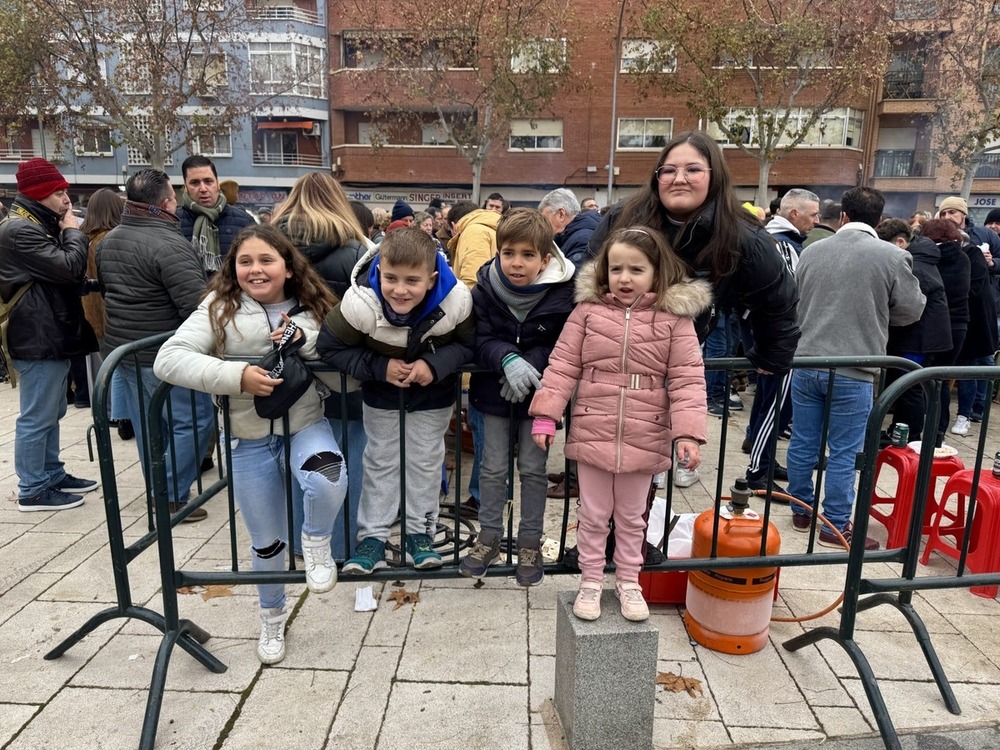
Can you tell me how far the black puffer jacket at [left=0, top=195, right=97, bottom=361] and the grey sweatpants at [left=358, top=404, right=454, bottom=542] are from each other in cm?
278

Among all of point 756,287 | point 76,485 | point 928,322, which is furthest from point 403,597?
point 928,322

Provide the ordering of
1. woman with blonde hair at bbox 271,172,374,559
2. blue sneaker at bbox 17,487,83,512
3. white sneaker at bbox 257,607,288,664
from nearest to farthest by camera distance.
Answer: white sneaker at bbox 257,607,288,664, woman with blonde hair at bbox 271,172,374,559, blue sneaker at bbox 17,487,83,512

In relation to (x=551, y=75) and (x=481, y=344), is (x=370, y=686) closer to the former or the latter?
(x=481, y=344)

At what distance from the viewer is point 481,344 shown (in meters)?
2.84

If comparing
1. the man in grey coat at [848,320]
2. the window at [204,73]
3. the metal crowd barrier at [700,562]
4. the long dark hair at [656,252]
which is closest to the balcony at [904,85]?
the window at [204,73]

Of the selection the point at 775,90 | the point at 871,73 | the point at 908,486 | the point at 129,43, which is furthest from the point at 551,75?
the point at 908,486

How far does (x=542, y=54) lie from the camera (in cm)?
2209

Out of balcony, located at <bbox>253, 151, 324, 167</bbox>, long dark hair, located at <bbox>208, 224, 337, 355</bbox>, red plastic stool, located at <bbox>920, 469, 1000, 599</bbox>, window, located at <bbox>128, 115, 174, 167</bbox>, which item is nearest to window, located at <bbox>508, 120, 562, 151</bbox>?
balcony, located at <bbox>253, 151, 324, 167</bbox>

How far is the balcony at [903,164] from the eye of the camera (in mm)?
31219

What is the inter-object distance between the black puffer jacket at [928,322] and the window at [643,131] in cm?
2550

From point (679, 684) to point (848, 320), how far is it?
8.57 ft

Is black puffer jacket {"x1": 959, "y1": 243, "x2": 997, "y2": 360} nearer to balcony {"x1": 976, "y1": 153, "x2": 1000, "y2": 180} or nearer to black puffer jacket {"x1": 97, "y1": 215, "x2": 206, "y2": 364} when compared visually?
black puffer jacket {"x1": 97, "y1": 215, "x2": 206, "y2": 364}

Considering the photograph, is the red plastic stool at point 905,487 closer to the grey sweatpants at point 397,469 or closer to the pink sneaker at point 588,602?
the pink sneaker at point 588,602

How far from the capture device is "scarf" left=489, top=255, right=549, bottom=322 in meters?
2.78
